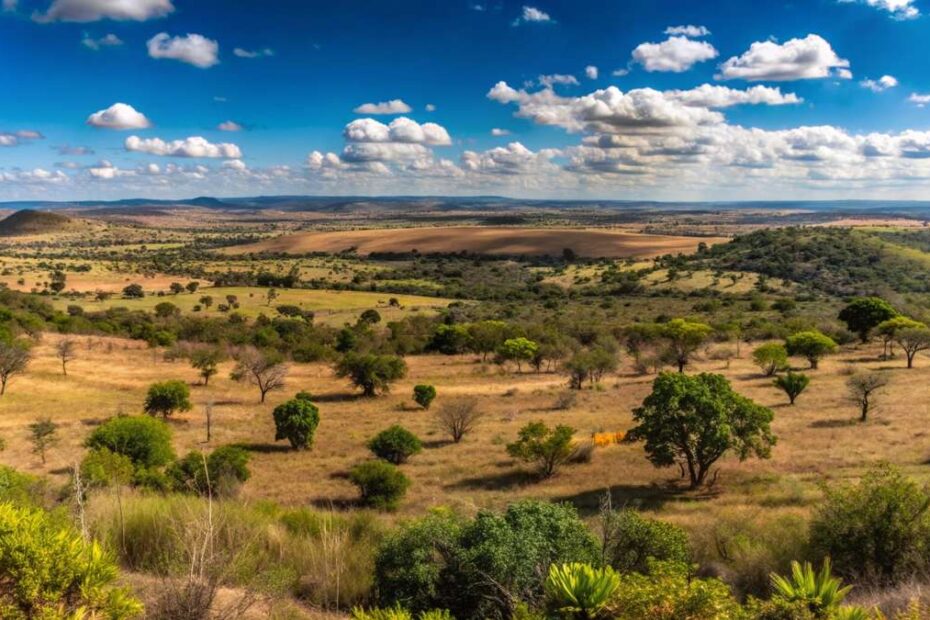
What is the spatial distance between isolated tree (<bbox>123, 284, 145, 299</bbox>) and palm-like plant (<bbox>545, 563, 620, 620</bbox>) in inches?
4302

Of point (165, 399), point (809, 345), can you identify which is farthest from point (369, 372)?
point (809, 345)

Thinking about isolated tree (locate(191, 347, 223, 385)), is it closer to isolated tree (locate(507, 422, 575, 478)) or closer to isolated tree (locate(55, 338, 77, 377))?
isolated tree (locate(55, 338, 77, 377))

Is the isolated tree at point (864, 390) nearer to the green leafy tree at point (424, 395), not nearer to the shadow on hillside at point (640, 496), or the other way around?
the shadow on hillside at point (640, 496)

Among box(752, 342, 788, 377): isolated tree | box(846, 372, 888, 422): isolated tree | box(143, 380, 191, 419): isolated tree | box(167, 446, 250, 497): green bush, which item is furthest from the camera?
box(752, 342, 788, 377): isolated tree

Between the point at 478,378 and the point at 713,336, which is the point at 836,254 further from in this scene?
the point at 478,378

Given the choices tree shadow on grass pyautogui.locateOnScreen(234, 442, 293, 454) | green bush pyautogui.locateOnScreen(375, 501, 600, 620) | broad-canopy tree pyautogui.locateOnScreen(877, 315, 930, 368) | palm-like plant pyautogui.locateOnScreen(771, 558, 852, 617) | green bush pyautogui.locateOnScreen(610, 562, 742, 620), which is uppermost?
green bush pyautogui.locateOnScreen(610, 562, 742, 620)

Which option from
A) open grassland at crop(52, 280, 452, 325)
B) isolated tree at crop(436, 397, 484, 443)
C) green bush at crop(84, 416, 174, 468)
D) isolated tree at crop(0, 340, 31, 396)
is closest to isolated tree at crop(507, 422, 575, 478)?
isolated tree at crop(436, 397, 484, 443)

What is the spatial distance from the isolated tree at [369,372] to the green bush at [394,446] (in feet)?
52.3

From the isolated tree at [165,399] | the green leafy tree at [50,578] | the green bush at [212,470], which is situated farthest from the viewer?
the isolated tree at [165,399]

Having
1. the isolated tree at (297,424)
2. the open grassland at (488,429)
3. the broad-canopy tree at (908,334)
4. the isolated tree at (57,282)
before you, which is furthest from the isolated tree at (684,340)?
the isolated tree at (57,282)

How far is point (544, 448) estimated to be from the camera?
28.5m

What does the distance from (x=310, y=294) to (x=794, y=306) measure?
254 ft

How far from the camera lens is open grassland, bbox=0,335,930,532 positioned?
2439cm

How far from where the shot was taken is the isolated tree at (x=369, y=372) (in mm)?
47625
